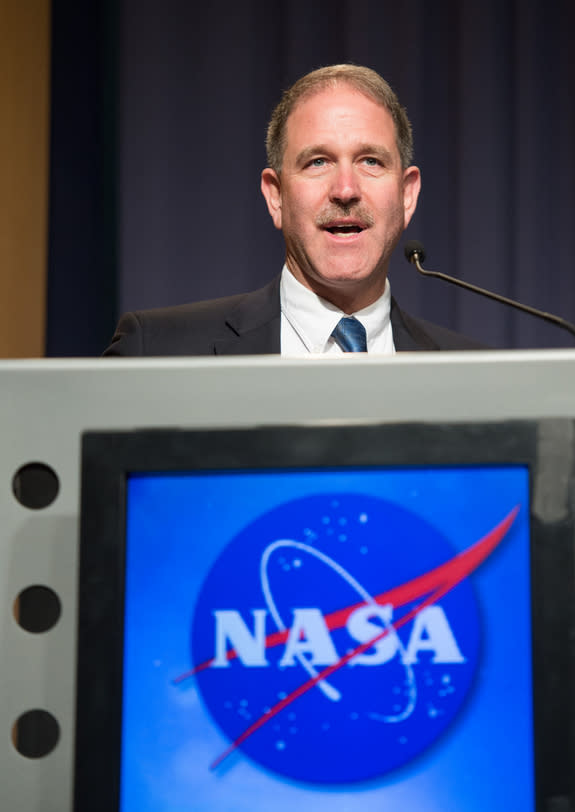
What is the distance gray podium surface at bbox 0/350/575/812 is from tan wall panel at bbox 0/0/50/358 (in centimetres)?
213

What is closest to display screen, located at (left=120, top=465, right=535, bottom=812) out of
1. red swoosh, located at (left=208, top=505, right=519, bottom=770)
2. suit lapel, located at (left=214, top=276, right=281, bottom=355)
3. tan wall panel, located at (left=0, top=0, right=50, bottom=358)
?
red swoosh, located at (left=208, top=505, right=519, bottom=770)

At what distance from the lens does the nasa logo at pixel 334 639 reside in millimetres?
465

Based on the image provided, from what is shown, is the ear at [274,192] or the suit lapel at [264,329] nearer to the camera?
the suit lapel at [264,329]

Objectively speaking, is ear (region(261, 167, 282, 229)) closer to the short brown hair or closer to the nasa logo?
the short brown hair

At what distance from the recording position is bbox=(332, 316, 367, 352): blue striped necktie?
1.35 meters

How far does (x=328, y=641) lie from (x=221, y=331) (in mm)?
993

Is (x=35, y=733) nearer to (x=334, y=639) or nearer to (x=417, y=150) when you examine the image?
(x=334, y=639)

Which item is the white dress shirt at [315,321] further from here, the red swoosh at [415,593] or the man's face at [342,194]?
the red swoosh at [415,593]

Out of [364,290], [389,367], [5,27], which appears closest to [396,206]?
[364,290]

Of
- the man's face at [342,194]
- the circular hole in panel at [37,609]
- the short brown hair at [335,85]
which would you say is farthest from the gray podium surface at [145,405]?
the short brown hair at [335,85]

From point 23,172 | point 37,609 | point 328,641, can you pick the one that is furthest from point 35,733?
point 23,172

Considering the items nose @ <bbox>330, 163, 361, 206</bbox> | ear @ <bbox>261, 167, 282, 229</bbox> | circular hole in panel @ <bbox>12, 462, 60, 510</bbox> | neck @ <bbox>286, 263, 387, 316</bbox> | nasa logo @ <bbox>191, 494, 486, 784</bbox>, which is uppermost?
ear @ <bbox>261, 167, 282, 229</bbox>

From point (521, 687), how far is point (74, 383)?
28cm

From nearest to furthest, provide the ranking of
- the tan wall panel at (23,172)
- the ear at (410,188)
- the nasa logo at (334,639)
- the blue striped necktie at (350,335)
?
the nasa logo at (334,639)
the blue striped necktie at (350,335)
the ear at (410,188)
the tan wall panel at (23,172)
